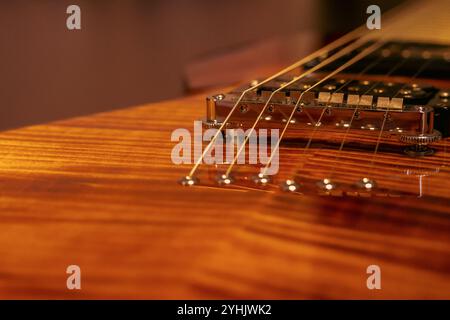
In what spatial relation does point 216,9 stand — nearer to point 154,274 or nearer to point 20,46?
point 20,46

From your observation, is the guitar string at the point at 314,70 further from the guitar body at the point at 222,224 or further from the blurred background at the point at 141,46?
the blurred background at the point at 141,46

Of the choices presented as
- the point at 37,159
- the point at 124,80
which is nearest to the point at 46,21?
the point at 124,80

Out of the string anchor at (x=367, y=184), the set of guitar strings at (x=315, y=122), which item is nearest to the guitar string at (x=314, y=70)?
the set of guitar strings at (x=315, y=122)

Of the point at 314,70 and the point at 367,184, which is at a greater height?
the point at 314,70

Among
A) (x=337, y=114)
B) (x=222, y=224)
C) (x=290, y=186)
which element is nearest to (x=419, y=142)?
(x=337, y=114)

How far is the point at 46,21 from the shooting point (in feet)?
9.46

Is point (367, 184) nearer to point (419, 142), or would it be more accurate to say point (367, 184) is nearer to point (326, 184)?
point (326, 184)

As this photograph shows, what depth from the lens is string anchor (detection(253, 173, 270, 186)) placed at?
678 millimetres

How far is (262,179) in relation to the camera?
0.68 m

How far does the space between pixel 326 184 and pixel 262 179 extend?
0.19 ft

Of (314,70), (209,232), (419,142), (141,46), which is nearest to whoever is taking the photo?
(209,232)

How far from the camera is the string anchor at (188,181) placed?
2.20 feet

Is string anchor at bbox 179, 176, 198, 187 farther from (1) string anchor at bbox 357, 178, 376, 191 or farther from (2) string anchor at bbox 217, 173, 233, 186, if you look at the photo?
(1) string anchor at bbox 357, 178, 376, 191

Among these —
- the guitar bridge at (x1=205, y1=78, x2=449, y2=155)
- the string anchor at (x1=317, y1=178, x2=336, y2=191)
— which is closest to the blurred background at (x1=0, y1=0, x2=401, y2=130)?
the guitar bridge at (x1=205, y1=78, x2=449, y2=155)
